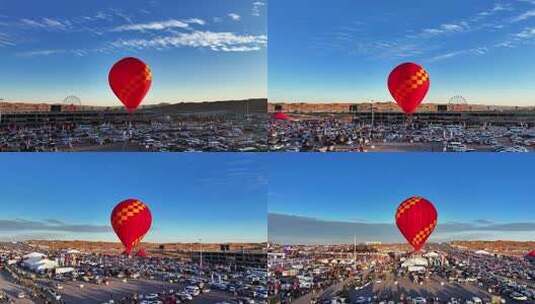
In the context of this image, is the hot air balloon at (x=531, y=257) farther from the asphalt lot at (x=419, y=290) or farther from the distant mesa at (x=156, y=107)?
the distant mesa at (x=156, y=107)

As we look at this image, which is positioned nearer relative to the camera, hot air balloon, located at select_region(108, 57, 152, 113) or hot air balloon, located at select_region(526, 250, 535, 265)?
hot air balloon, located at select_region(526, 250, 535, 265)

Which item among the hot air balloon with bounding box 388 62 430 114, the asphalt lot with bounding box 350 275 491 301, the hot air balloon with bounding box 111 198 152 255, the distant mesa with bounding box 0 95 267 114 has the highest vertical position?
the hot air balloon with bounding box 388 62 430 114

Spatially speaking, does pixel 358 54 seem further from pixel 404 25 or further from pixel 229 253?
pixel 229 253

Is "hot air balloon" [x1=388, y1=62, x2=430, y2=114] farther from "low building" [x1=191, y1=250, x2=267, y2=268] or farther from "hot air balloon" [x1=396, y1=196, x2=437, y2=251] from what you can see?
"low building" [x1=191, y1=250, x2=267, y2=268]

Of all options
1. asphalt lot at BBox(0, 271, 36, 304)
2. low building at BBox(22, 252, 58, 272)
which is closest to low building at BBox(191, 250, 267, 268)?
low building at BBox(22, 252, 58, 272)

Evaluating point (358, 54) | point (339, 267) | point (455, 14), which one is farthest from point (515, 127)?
point (339, 267)

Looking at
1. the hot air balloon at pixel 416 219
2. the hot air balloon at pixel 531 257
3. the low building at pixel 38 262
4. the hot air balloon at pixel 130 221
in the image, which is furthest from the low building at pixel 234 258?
the hot air balloon at pixel 531 257

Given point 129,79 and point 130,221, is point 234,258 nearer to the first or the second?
point 130,221
